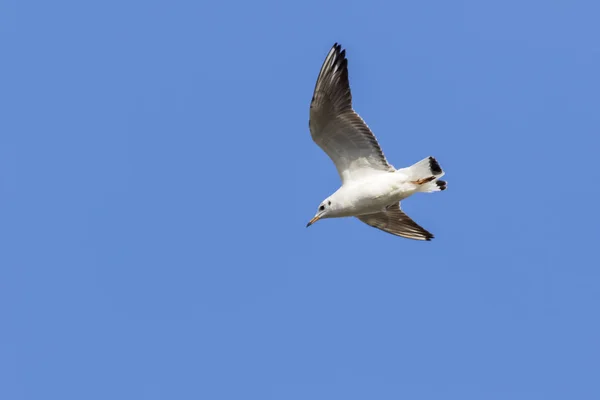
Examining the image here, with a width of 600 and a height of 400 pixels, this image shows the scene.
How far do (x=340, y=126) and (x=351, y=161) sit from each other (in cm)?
77

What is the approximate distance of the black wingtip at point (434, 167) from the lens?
17.1 meters

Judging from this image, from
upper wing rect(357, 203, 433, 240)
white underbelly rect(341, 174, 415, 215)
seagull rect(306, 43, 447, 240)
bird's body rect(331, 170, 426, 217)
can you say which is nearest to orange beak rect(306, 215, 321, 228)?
seagull rect(306, 43, 447, 240)

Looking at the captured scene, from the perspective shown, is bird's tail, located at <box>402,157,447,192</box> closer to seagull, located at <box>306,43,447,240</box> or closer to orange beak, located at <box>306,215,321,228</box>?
seagull, located at <box>306,43,447,240</box>

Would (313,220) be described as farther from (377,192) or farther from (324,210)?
(377,192)

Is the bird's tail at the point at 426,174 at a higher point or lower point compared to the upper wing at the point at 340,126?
lower

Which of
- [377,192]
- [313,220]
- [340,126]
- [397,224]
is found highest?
[340,126]

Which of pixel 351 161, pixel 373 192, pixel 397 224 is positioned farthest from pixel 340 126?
pixel 397 224

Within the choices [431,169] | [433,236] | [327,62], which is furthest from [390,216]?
[327,62]

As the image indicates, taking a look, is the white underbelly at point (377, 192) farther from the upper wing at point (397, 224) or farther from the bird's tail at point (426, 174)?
the upper wing at point (397, 224)

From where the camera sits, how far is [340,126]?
17.2 metres

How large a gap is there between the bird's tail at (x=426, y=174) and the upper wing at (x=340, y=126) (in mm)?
513

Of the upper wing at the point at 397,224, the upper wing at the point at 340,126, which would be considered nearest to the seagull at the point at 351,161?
the upper wing at the point at 340,126

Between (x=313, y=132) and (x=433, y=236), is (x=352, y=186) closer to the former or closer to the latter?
(x=313, y=132)

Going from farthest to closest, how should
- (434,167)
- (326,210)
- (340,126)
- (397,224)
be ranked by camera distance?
(397,224)
(326,210)
(340,126)
(434,167)
